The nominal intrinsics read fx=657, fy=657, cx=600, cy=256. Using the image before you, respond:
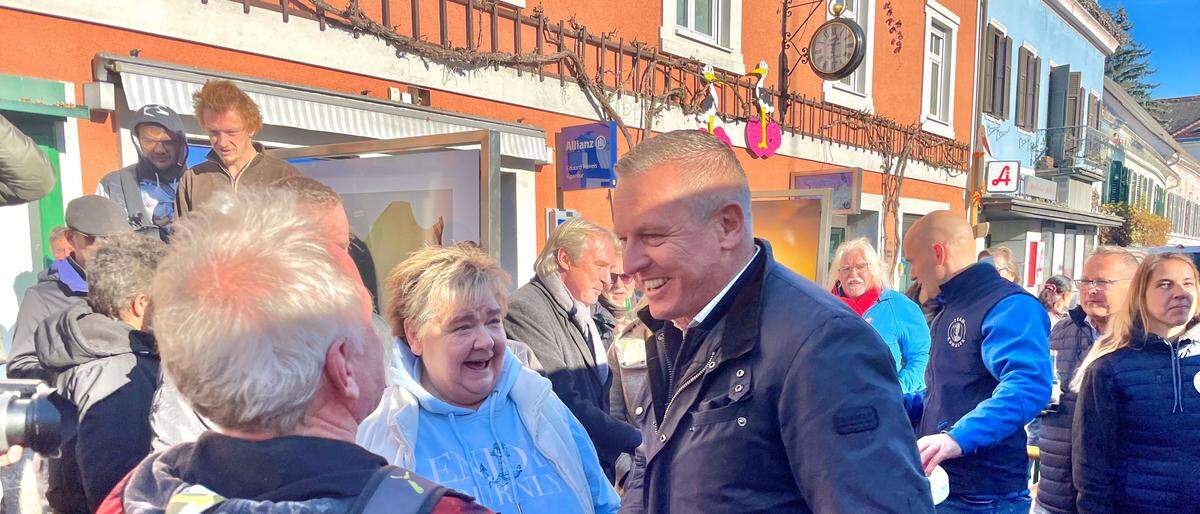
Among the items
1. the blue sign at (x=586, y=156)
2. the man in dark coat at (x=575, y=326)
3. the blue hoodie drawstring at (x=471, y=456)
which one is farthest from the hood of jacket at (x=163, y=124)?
the blue sign at (x=586, y=156)

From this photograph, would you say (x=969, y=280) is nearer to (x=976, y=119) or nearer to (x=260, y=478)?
(x=260, y=478)

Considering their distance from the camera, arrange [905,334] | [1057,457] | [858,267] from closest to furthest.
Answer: [1057,457], [905,334], [858,267]

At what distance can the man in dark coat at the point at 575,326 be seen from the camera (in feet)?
9.02

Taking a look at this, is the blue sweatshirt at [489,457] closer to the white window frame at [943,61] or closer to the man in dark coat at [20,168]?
the man in dark coat at [20,168]

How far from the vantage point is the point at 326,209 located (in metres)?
2.25

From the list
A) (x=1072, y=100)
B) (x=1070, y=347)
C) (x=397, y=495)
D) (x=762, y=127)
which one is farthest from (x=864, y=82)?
(x=397, y=495)

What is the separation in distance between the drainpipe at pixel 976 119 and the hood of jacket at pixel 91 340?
51.8ft

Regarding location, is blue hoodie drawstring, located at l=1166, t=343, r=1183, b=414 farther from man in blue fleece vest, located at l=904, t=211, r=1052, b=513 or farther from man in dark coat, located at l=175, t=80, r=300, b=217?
man in dark coat, located at l=175, t=80, r=300, b=217

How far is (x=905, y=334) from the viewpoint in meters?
4.05

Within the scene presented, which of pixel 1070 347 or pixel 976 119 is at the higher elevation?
pixel 976 119

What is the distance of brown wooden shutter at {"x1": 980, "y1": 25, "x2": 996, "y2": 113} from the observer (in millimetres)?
14328

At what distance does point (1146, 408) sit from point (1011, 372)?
26.2 inches

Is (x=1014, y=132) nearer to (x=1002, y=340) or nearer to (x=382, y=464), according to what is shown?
(x=1002, y=340)

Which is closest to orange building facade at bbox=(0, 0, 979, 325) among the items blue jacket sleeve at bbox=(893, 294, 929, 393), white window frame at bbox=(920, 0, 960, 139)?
white window frame at bbox=(920, 0, 960, 139)
